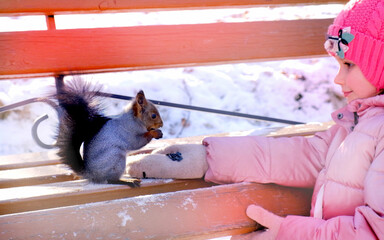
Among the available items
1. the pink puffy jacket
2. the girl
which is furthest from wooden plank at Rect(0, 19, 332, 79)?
the girl

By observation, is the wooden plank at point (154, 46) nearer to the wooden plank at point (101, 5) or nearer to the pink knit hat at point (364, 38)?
the wooden plank at point (101, 5)

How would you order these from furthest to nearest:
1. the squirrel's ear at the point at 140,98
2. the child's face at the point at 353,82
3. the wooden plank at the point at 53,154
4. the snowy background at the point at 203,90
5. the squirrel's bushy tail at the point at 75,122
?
the snowy background at the point at 203,90, the wooden plank at the point at 53,154, the squirrel's ear at the point at 140,98, the squirrel's bushy tail at the point at 75,122, the child's face at the point at 353,82

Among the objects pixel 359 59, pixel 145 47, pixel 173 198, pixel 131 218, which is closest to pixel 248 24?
pixel 145 47

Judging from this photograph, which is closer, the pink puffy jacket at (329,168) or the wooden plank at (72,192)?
the pink puffy jacket at (329,168)

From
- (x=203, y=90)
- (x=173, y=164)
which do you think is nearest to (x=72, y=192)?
(x=173, y=164)

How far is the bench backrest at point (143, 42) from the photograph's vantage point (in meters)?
1.36

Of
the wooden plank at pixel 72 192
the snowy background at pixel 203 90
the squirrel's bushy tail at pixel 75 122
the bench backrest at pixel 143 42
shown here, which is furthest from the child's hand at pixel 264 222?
the snowy background at pixel 203 90

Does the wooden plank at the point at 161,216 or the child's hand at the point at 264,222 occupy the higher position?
the wooden plank at the point at 161,216

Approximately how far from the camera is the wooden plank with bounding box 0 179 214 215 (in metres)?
0.96

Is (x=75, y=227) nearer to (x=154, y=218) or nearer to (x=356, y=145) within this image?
(x=154, y=218)

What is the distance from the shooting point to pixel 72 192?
3.27 ft

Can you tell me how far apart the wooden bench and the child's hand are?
0.07 feet

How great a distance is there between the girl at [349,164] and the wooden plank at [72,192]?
15cm

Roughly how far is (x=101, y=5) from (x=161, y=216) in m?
0.91
